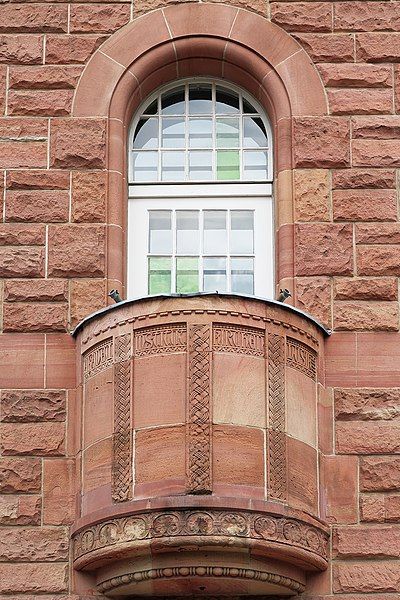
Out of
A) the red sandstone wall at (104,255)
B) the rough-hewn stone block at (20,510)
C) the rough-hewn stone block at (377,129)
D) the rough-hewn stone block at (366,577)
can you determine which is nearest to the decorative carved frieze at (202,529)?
the rough-hewn stone block at (366,577)

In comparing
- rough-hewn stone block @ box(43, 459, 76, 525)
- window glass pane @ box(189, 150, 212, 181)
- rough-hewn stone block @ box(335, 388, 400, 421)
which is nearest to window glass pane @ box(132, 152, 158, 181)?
window glass pane @ box(189, 150, 212, 181)

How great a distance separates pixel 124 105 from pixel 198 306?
3046 mm

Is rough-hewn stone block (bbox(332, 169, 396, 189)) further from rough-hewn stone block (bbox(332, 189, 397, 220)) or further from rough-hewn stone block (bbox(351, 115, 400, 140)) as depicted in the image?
rough-hewn stone block (bbox(351, 115, 400, 140))

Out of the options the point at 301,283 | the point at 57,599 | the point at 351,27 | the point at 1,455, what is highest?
the point at 351,27

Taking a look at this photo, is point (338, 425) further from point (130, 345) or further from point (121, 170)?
point (121, 170)

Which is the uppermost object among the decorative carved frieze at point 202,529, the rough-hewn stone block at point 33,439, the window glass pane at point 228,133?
the window glass pane at point 228,133

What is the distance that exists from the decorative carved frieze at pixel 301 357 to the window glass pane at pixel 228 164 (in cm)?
253

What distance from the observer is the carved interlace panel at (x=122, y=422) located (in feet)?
60.2

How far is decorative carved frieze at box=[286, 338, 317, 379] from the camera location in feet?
62.2

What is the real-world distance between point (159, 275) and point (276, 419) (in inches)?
101

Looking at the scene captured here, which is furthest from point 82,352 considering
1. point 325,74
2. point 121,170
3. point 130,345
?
point 325,74

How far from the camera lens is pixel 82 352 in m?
19.4

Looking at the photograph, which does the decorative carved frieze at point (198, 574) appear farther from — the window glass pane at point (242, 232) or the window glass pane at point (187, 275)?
the window glass pane at point (242, 232)

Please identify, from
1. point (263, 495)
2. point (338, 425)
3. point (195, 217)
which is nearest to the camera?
point (263, 495)
